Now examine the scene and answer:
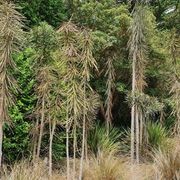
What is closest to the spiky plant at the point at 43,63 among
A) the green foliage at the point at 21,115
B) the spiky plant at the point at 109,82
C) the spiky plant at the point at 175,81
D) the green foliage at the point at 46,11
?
the green foliage at the point at 21,115

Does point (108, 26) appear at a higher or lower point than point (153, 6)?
lower

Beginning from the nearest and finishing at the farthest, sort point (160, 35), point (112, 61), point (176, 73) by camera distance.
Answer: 1. point (176, 73)
2. point (112, 61)
3. point (160, 35)

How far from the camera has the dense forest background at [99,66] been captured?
9.75 metres

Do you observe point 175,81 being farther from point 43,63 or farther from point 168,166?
point 168,166

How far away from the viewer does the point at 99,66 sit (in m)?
14.6

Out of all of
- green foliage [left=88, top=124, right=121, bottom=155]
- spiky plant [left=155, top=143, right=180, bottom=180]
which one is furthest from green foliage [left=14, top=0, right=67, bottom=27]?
spiky plant [left=155, top=143, right=180, bottom=180]

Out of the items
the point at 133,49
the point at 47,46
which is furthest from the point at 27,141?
the point at 133,49

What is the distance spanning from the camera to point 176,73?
38.9 feet

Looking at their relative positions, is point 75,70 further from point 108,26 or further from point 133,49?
point 108,26

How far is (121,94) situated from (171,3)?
17.9ft

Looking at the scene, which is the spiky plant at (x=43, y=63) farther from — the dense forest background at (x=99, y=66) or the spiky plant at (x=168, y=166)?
the spiky plant at (x=168, y=166)

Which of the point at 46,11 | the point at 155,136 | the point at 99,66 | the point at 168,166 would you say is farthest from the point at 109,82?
the point at 168,166

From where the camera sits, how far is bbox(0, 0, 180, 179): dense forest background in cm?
975

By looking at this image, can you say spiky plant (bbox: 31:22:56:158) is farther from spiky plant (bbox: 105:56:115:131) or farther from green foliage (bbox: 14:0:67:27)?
green foliage (bbox: 14:0:67:27)
